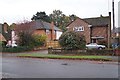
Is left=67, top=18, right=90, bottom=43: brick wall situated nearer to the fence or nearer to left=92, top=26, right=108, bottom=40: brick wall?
left=92, top=26, right=108, bottom=40: brick wall

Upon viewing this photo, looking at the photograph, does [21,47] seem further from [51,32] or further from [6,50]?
[51,32]

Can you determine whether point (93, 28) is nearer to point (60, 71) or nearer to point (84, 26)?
point (84, 26)

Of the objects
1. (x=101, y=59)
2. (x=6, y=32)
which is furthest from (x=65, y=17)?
(x=101, y=59)

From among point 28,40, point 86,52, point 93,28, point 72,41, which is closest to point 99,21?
point 93,28

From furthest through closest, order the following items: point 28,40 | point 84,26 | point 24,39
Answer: point 84,26 → point 28,40 → point 24,39

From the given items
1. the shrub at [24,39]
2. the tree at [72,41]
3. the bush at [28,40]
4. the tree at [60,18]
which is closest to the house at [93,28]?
the bush at [28,40]

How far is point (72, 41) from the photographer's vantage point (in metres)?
33.4

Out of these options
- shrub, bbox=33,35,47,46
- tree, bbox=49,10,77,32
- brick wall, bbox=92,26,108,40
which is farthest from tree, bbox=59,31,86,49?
tree, bbox=49,10,77,32

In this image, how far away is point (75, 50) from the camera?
3281 centimetres

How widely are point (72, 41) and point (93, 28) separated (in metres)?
26.8

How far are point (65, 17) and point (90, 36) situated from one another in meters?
59.5

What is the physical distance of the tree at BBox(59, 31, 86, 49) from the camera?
3347cm

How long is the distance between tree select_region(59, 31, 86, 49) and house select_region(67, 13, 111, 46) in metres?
22.7

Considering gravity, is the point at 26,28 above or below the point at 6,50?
above
